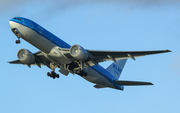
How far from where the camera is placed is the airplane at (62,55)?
1567 inches

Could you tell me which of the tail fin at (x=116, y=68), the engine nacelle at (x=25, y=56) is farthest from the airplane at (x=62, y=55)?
the tail fin at (x=116, y=68)

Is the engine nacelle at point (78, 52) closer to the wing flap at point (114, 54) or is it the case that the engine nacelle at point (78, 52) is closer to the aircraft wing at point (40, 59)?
the wing flap at point (114, 54)

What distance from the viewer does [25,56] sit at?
145 ft

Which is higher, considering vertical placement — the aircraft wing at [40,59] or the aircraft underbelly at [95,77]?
the aircraft wing at [40,59]

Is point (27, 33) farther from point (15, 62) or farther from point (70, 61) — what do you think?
point (15, 62)

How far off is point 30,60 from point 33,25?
237 inches

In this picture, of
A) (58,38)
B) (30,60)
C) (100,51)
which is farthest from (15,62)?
(100,51)

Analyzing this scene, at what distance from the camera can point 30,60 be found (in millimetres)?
44219

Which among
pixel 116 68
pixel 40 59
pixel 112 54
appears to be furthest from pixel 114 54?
pixel 116 68

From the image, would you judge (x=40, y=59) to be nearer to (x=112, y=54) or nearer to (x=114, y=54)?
(x=112, y=54)

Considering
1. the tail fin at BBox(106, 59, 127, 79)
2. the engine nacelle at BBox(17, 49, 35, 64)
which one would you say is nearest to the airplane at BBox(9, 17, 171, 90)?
the engine nacelle at BBox(17, 49, 35, 64)

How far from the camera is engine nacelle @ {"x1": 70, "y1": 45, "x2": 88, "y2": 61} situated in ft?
134

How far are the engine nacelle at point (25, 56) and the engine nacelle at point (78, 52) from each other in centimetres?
652

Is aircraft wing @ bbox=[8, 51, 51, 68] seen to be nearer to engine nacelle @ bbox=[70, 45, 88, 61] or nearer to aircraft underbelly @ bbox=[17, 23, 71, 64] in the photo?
aircraft underbelly @ bbox=[17, 23, 71, 64]
